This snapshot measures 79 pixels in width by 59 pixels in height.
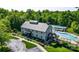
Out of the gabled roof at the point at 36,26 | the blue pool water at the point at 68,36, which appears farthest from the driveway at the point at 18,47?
the blue pool water at the point at 68,36

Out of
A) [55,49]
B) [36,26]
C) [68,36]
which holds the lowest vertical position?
[55,49]

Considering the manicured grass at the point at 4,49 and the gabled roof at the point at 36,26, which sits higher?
the gabled roof at the point at 36,26

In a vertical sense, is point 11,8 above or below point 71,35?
above

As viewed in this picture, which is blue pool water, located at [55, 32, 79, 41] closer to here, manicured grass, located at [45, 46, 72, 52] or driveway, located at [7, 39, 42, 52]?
manicured grass, located at [45, 46, 72, 52]

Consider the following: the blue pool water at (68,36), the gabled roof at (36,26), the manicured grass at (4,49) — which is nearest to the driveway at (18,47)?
the manicured grass at (4,49)

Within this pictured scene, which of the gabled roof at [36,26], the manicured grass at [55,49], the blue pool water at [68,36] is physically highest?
the gabled roof at [36,26]

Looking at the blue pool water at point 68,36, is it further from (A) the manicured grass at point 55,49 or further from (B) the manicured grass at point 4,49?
(B) the manicured grass at point 4,49

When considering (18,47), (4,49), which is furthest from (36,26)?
(4,49)

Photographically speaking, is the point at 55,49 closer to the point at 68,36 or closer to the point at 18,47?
the point at 68,36

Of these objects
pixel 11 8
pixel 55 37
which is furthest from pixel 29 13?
pixel 55 37
